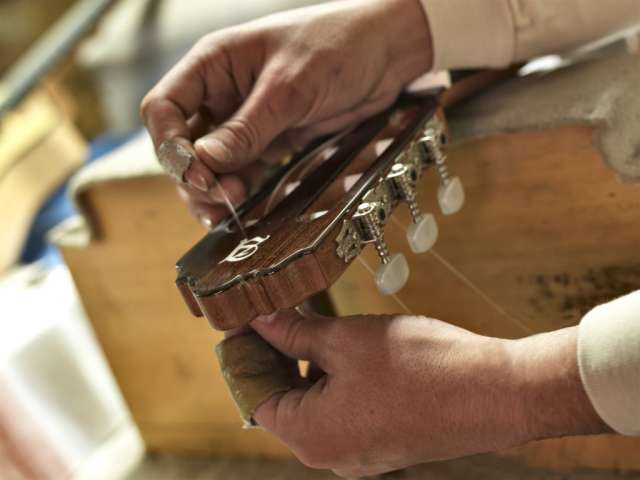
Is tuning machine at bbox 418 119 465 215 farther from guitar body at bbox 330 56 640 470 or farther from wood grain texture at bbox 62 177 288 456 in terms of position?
wood grain texture at bbox 62 177 288 456

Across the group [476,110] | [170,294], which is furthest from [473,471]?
[170,294]

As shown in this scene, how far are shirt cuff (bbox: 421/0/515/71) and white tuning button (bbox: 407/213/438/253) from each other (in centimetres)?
22

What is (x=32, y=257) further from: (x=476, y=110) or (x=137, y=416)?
(x=476, y=110)

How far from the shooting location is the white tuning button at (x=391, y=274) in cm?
51

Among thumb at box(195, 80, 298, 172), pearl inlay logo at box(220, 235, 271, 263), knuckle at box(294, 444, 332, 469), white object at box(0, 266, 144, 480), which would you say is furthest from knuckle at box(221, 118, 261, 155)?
white object at box(0, 266, 144, 480)

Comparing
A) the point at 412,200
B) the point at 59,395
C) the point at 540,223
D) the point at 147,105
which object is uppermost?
the point at 147,105

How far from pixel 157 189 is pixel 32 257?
709 millimetres

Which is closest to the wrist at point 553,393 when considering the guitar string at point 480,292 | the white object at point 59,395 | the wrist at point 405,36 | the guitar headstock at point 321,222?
the guitar headstock at point 321,222

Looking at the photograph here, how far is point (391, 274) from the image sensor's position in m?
0.52

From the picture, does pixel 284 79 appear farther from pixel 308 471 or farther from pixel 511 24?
pixel 308 471

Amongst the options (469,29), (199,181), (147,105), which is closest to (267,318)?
(199,181)

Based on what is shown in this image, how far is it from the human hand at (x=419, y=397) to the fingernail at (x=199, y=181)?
15 cm

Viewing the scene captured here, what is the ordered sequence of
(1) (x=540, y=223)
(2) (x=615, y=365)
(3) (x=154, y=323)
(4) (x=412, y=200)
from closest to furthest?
(2) (x=615, y=365) < (4) (x=412, y=200) < (1) (x=540, y=223) < (3) (x=154, y=323)

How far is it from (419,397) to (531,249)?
0.25 meters
